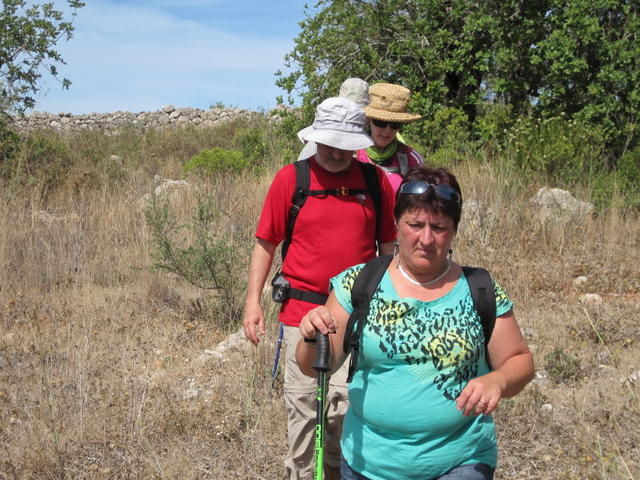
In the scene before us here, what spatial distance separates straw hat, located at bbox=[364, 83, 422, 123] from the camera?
4.16 m

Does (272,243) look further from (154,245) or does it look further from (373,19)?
(373,19)

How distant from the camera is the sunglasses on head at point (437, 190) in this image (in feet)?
7.92

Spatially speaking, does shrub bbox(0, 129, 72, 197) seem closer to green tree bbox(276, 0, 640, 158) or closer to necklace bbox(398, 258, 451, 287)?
green tree bbox(276, 0, 640, 158)

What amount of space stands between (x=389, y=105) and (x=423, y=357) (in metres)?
2.22

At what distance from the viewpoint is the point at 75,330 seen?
20.1ft

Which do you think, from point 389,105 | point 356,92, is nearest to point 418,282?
point 389,105

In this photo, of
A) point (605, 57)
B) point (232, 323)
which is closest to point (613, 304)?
point (232, 323)

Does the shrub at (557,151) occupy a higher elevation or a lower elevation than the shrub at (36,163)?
higher

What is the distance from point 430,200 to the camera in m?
2.42

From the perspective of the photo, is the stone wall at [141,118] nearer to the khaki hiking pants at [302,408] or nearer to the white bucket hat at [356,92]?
the white bucket hat at [356,92]

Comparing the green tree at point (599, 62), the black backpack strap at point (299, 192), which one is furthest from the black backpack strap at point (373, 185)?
the green tree at point (599, 62)

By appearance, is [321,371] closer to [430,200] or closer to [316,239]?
[430,200]

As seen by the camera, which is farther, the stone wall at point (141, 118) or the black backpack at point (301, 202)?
the stone wall at point (141, 118)

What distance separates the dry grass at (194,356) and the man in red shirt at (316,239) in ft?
2.43
